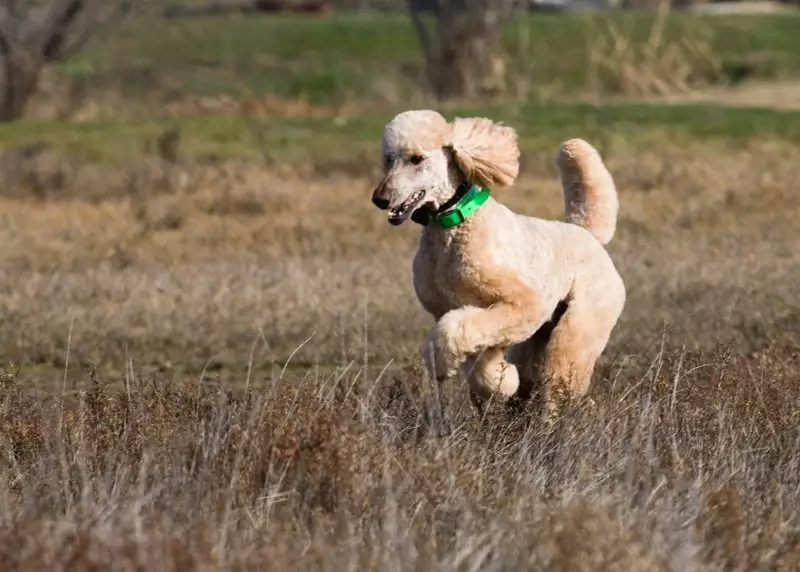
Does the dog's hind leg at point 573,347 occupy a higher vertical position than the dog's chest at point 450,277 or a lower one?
lower

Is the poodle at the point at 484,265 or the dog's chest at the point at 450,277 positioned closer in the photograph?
the poodle at the point at 484,265

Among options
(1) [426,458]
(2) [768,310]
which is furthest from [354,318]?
(1) [426,458]

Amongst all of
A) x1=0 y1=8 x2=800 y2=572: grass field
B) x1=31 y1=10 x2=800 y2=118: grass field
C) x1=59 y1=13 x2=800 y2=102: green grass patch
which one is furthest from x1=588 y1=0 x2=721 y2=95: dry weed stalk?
x1=0 y1=8 x2=800 y2=572: grass field

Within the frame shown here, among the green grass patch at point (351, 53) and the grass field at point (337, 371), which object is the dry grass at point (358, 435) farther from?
the green grass patch at point (351, 53)

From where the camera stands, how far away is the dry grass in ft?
16.5

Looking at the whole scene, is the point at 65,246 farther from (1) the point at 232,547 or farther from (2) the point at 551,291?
(1) the point at 232,547

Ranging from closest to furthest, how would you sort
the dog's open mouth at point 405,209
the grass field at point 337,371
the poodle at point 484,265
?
the grass field at point 337,371
the dog's open mouth at point 405,209
the poodle at point 484,265

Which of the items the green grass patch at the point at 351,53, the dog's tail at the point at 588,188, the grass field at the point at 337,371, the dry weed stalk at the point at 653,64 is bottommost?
the green grass patch at the point at 351,53

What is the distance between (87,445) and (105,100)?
19.3 metres

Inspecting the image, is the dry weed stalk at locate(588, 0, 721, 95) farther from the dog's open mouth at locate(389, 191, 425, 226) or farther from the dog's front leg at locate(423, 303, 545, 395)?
the dog's open mouth at locate(389, 191, 425, 226)

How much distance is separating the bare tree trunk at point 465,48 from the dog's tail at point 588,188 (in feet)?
66.7

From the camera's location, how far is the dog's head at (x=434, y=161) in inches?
247

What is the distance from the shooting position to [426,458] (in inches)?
239

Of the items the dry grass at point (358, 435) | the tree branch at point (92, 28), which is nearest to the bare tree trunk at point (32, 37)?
the tree branch at point (92, 28)
